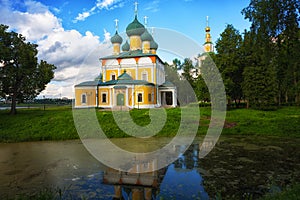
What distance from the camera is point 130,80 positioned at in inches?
886

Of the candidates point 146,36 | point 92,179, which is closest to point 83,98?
point 146,36

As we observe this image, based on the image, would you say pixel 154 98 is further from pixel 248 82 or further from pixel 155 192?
pixel 155 192

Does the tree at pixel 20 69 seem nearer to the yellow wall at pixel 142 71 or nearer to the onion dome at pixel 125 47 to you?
the yellow wall at pixel 142 71

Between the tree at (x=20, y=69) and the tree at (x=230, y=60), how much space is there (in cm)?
1592

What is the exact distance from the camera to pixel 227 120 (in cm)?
1562

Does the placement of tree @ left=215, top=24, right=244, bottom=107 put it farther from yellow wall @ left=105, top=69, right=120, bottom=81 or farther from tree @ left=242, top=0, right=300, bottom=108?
tree @ left=242, top=0, right=300, bottom=108

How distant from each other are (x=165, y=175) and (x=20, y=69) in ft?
50.5

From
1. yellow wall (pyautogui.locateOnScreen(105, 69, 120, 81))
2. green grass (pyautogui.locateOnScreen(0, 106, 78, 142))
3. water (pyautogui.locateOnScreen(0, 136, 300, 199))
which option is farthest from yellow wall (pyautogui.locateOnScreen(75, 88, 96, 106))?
water (pyautogui.locateOnScreen(0, 136, 300, 199))

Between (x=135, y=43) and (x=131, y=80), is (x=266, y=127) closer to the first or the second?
(x=131, y=80)

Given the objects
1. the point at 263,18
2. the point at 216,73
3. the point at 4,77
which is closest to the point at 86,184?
the point at 263,18

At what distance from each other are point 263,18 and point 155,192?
6.56m

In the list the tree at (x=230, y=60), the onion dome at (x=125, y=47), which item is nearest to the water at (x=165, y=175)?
the tree at (x=230, y=60)

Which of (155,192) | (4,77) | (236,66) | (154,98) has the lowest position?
(155,192)

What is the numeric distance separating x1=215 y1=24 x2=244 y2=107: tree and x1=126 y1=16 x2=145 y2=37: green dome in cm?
896
